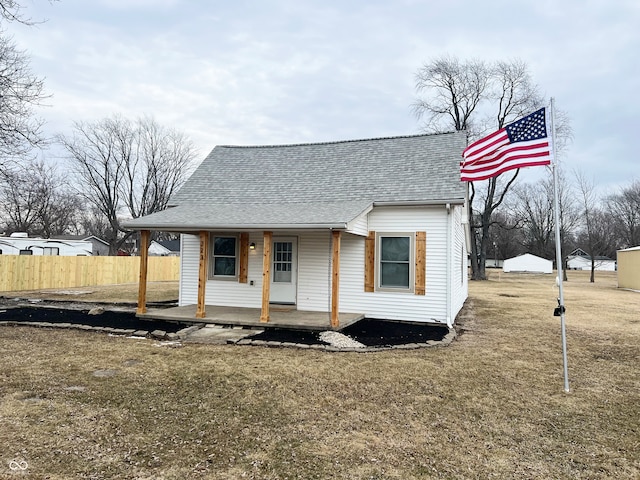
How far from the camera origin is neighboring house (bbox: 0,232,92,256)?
23023 millimetres

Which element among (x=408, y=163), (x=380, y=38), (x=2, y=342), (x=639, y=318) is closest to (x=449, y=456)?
(x=2, y=342)

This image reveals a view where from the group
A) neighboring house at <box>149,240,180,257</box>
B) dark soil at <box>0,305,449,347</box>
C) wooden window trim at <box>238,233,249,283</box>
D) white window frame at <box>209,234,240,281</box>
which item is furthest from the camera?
neighboring house at <box>149,240,180,257</box>

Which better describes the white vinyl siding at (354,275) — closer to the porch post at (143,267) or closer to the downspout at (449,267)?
the downspout at (449,267)

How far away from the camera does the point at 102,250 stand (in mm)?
41594

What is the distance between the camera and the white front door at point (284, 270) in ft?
35.3

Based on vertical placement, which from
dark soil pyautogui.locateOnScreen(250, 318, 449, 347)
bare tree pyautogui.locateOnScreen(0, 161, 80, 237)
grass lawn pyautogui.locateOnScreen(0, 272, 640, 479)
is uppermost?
bare tree pyautogui.locateOnScreen(0, 161, 80, 237)

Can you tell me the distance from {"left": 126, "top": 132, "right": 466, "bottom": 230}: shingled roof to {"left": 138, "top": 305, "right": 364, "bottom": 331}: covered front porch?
213 centimetres

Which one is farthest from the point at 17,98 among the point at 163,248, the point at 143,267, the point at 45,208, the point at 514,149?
the point at 163,248

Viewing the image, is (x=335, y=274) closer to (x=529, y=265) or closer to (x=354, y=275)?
(x=354, y=275)

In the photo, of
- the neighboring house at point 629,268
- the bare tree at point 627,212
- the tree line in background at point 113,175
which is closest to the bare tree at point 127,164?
the tree line in background at point 113,175

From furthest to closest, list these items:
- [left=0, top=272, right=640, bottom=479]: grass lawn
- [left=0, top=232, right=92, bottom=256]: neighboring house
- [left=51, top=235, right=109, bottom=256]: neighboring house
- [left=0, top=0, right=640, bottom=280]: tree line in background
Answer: [left=51, top=235, right=109, bottom=256]: neighboring house < [left=0, top=0, right=640, bottom=280]: tree line in background < [left=0, top=232, right=92, bottom=256]: neighboring house < [left=0, top=272, right=640, bottom=479]: grass lawn

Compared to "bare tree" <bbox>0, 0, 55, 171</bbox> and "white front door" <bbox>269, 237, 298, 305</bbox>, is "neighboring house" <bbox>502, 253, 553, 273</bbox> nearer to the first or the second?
"white front door" <bbox>269, 237, 298, 305</bbox>

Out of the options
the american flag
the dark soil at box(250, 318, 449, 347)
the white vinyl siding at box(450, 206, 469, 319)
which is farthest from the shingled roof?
the american flag

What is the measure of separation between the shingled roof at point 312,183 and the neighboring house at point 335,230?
33mm
